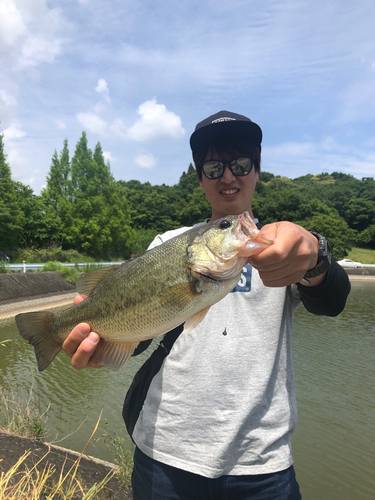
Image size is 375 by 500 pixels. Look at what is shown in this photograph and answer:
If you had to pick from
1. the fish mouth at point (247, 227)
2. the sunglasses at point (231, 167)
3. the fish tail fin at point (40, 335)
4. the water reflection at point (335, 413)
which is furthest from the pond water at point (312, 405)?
the fish mouth at point (247, 227)

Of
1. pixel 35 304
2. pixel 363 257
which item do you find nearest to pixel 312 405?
pixel 35 304

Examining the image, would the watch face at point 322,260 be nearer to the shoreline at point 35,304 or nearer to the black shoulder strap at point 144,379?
the black shoulder strap at point 144,379

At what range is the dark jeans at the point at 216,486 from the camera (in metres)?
1.92

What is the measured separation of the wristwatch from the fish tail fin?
1828 mm

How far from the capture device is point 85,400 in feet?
27.4

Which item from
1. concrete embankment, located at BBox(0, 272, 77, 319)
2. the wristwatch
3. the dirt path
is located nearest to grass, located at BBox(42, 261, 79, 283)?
concrete embankment, located at BBox(0, 272, 77, 319)

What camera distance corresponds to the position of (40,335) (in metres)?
2.44

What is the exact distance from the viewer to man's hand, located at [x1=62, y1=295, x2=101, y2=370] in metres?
2.19

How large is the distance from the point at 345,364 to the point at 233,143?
1121 cm

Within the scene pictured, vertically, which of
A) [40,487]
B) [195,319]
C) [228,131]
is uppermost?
[228,131]

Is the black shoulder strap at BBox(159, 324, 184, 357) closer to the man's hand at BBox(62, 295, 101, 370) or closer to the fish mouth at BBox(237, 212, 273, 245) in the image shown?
the man's hand at BBox(62, 295, 101, 370)

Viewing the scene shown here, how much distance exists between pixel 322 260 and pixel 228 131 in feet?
4.23

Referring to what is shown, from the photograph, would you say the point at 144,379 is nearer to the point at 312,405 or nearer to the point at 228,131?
the point at 228,131

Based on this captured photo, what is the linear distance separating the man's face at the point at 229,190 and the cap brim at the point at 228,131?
0.13 meters
